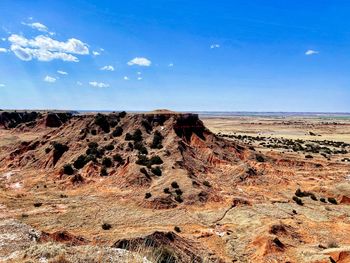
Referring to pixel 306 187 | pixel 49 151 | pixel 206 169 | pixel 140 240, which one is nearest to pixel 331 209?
pixel 306 187

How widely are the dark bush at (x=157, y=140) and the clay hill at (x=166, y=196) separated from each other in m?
0.21

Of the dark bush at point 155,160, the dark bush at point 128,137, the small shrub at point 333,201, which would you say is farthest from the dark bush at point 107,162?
the small shrub at point 333,201

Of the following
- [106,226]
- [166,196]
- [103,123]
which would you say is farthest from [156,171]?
[103,123]

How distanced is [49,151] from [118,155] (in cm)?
1376

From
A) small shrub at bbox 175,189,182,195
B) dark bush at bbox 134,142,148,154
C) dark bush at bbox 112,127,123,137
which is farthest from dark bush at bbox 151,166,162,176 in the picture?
dark bush at bbox 112,127,123,137

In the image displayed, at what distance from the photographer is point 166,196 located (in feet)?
121

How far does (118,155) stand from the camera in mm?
52156

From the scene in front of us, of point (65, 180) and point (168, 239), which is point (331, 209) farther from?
point (65, 180)

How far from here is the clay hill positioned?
2367cm

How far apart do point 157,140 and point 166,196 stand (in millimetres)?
21334

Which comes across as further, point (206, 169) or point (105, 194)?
point (206, 169)

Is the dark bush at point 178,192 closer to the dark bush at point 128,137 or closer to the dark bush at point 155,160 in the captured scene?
the dark bush at point 155,160

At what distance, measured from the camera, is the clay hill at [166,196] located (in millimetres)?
23672

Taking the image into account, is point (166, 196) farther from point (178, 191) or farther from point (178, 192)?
point (178, 191)
